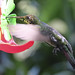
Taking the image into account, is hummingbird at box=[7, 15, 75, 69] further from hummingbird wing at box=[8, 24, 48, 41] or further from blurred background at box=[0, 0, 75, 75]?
blurred background at box=[0, 0, 75, 75]

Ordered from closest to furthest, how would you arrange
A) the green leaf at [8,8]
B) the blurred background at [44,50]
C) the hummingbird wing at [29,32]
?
the hummingbird wing at [29,32] < the green leaf at [8,8] < the blurred background at [44,50]

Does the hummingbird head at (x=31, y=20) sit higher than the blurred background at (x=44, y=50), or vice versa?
the hummingbird head at (x=31, y=20)

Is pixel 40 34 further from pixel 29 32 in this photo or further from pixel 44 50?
pixel 44 50

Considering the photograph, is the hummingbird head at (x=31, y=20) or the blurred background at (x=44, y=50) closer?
the hummingbird head at (x=31, y=20)

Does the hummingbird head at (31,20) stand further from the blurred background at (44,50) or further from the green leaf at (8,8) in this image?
the blurred background at (44,50)

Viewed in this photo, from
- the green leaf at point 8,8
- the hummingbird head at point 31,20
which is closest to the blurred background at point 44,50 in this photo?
the green leaf at point 8,8

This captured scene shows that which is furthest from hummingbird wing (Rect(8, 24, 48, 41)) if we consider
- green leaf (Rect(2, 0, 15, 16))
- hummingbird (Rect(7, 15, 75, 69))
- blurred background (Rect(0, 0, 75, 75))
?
blurred background (Rect(0, 0, 75, 75))

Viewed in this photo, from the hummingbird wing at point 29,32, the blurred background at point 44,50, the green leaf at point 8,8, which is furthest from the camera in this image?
the blurred background at point 44,50

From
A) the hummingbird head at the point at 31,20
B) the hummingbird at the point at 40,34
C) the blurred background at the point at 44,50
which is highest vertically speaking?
the hummingbird head at the point at 31,20

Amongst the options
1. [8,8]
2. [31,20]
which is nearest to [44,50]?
[8,8]
